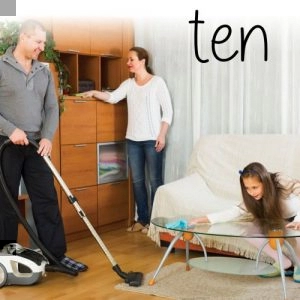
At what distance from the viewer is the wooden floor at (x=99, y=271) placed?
3.39 metres

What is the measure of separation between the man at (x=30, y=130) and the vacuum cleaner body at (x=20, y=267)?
18 centimetres

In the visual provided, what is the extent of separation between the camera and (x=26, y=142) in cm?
360

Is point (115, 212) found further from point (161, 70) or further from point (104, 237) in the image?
point (161, 70)

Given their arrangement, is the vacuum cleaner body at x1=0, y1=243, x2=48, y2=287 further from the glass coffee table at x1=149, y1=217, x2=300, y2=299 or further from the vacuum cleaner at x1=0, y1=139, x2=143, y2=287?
the glass coffee table at x1=149, y1=217, x2=300, y2=299

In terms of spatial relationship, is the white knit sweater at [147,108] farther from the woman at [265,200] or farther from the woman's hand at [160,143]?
the woman at [265,200]

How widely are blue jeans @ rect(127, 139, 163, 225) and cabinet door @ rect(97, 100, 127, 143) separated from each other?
178 mm

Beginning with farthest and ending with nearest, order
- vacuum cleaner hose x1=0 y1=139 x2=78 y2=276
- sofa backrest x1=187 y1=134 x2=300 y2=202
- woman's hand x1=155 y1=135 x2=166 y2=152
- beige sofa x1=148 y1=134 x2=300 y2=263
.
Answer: woman's hand x1=155 y1=135 x2=166 y2=152 → sofa backrest x1=187 y1=134 x2=300 y2=202 → beige sofa x1=148 y1=134 x2=300 y2=263 → vacuum cleaner hose x1=0 y1=139 x2=78 y2=276

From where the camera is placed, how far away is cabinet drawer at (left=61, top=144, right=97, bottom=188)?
15.3 ft

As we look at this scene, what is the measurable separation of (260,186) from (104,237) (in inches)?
73.1

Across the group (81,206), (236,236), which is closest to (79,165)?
(81,206)

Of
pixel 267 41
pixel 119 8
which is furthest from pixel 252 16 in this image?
pixel 119 8

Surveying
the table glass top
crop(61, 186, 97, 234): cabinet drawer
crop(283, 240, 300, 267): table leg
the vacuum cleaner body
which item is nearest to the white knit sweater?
crop(61, 186, 97, 234): cabinet drawer

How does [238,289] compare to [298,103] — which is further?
[298,103]

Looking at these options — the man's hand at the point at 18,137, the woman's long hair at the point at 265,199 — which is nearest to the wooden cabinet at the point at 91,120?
the man's hand at the point at 18,137
